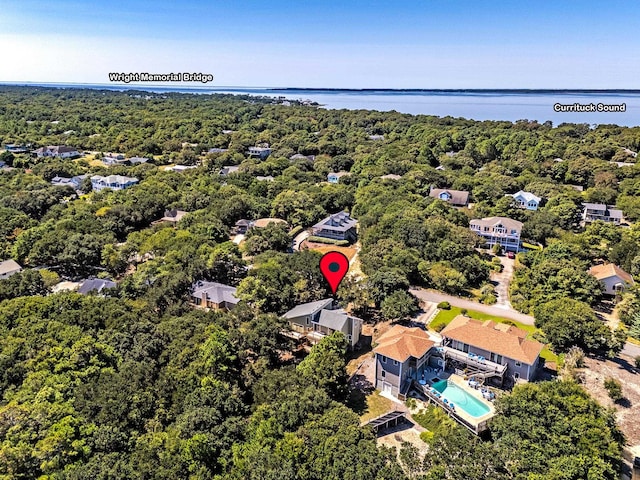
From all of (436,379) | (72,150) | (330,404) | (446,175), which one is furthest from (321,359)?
(72,150)

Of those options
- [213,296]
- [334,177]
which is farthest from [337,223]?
[334,177]

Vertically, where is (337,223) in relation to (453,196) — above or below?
below

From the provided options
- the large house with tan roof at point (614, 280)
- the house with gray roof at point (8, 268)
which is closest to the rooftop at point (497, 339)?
the large house with tan roof at point (614, 280)

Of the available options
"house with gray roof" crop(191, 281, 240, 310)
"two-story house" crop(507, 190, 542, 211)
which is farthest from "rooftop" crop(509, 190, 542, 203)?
"house with gray roof" crop(191, 281, 240, 310)

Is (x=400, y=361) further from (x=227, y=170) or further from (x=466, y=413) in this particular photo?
(x=227, y=170)

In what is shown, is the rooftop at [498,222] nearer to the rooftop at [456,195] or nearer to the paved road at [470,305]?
the rooftop at [456,195]

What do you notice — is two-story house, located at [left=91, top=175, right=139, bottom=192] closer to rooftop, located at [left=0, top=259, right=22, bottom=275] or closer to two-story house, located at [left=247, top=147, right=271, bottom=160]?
rooftop, located at [left=0, top=259, right=22, bottom=275]
